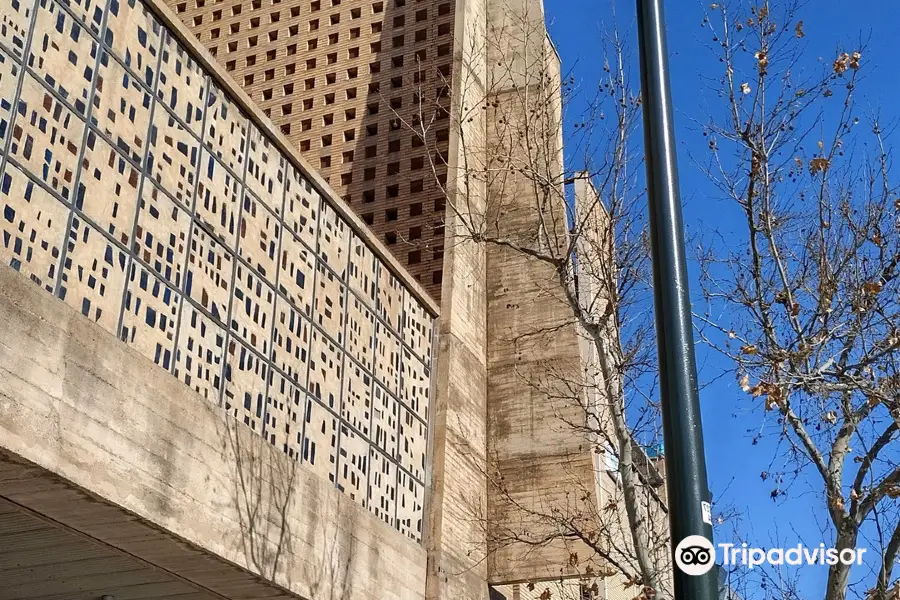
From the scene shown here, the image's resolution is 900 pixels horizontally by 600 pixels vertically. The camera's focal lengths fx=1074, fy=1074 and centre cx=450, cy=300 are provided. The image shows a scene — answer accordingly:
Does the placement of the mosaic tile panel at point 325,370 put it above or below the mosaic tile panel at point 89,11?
below

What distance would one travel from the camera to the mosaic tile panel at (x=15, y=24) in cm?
766

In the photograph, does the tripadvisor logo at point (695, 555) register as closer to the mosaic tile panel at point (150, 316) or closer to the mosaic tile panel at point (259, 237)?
the mosaic tile panel at point (150, 316)

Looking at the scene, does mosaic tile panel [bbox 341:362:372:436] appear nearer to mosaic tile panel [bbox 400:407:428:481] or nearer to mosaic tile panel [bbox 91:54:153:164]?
mosaic tile panel [bbox 400:407:428:481]

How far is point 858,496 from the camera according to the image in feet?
20.9

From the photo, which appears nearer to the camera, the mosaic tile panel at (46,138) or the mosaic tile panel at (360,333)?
the mosaic tile panel at (46,138)

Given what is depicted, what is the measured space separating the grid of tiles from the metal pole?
4.73 metres

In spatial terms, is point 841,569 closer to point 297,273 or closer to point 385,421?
point 297,273

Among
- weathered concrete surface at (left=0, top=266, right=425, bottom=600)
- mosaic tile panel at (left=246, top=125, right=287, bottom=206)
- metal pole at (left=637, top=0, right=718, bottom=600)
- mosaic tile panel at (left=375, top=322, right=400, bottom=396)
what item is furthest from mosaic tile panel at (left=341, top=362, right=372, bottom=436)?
metal pole at (left=637, top=0, right=718, bottom=600)

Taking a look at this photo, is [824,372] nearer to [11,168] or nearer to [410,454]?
[11,168]

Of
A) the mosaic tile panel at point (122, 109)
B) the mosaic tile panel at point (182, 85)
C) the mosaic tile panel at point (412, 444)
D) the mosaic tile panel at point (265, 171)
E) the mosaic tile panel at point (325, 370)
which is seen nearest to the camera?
the mosaic tile panel at point (122, 109)

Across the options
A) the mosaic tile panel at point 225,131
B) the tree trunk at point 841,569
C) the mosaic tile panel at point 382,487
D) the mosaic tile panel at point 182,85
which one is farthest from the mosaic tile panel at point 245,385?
the tree trunk at point 841,569

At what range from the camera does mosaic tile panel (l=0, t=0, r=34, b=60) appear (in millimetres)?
7660

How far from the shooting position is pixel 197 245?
9.59m

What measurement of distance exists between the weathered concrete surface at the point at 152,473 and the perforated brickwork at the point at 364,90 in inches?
206
